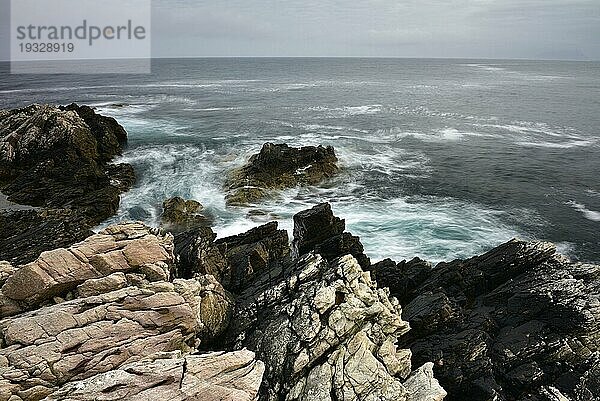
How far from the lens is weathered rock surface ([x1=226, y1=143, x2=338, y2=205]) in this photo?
33.9 metres

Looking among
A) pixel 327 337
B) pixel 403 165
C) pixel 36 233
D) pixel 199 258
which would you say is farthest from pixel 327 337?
pixel 403 165

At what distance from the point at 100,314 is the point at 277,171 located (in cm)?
2639

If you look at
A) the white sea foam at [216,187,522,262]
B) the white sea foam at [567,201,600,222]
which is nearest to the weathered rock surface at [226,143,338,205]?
the white sea foam at [216,187,522,262]

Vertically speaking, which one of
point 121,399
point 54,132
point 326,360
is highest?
point 54,132

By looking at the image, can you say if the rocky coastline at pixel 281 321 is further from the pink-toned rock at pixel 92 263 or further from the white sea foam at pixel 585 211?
the white sea foam at pixel 585 211

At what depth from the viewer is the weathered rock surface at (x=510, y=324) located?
43.8 ft

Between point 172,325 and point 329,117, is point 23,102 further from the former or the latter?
point 172,325

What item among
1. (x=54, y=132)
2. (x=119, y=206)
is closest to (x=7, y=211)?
(x=119, y=206)

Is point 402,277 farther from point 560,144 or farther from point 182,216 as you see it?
point 560,144

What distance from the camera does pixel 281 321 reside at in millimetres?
13148

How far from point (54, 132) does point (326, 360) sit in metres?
33.4

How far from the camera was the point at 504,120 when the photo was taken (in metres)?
65.8

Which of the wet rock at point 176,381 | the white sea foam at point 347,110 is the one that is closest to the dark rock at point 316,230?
the wet rock at point 176,381

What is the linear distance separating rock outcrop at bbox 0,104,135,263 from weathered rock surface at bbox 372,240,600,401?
15.3m
